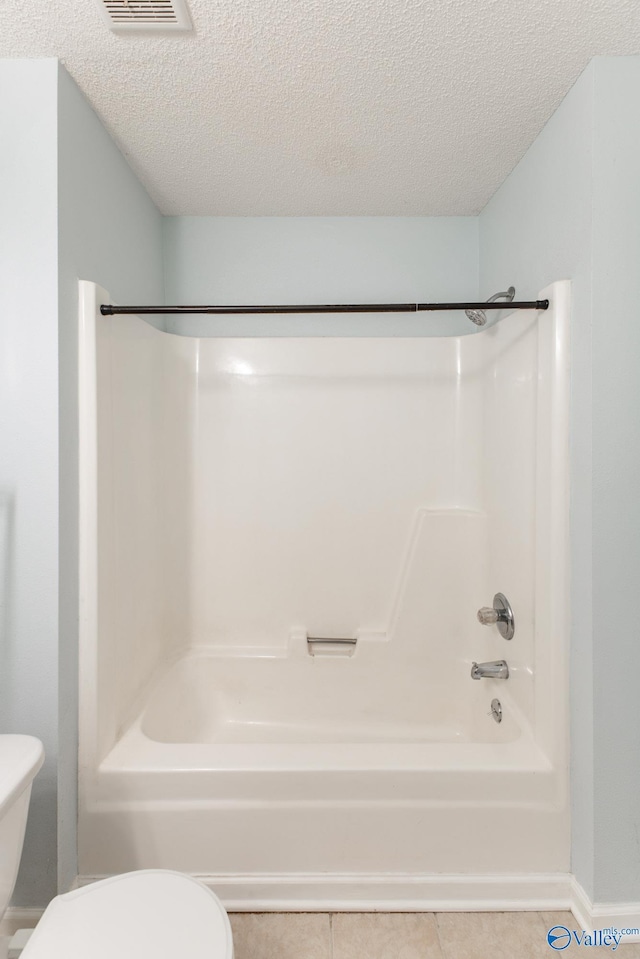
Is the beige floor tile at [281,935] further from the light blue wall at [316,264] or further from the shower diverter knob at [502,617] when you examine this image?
the light blue wall at [316,264]

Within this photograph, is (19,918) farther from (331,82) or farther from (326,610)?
(331,82)

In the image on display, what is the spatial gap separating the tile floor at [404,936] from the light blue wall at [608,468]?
18 cm

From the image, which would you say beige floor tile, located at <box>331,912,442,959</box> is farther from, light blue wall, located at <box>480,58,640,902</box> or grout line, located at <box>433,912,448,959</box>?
light blue wall, located at <box>480,58,640,902</box>

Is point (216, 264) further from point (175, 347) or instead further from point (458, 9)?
point (458, 9)

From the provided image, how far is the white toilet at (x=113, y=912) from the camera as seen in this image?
107 cm

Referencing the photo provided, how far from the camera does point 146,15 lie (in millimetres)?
1342

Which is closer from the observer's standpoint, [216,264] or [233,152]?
[233,152]

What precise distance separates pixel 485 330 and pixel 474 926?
2.00 meters

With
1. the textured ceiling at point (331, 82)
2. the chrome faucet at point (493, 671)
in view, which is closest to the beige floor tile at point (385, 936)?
the chrome faucet at point (493, 671)

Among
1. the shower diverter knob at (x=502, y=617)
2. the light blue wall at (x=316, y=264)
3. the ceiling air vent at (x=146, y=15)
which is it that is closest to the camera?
the ceiling air vent at (x=146, y=15)

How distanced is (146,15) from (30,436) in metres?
1.04

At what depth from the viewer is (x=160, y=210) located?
2.52 metres

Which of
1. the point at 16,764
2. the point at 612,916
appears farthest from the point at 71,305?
the point at 612,916

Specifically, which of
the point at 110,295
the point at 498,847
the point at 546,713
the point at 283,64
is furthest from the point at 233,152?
the point at 498,847
